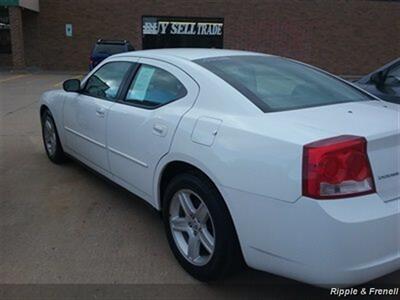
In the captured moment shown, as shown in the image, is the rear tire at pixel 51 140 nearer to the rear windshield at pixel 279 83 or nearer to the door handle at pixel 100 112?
the door handle at pixel 100 112

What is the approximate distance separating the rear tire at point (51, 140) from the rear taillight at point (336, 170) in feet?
13.4

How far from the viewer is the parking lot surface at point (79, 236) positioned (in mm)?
3375

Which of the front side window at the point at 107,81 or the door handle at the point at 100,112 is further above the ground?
the front side window at the point at 107,81

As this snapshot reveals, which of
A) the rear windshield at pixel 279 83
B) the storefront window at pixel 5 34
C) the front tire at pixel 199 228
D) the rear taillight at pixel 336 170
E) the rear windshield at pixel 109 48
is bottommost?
the storefront window at pixel 5 34

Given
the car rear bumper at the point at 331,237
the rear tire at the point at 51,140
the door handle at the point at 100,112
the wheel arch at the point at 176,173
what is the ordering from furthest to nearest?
1. the rear tire at the point at 51,140
2. the door handle at the point at 100,112
3. the wheel arch at the point at 176,173
4. the car rear bumper at the point at 331,237

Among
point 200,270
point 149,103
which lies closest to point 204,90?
point 149,103

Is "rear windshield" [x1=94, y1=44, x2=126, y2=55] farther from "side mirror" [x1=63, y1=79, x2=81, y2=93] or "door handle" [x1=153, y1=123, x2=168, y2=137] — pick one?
"door handle" [x1=153, y1=123, x2=168, y2=137]

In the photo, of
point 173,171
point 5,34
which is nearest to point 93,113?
point 173,171

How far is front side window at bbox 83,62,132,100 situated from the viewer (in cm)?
454

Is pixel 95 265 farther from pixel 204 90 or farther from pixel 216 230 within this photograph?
pixel 204 90

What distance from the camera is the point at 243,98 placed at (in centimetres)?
317

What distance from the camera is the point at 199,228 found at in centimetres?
330

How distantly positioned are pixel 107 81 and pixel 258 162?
252cm

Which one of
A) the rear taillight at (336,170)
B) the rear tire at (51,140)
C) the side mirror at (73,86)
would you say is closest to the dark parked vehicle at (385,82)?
the rear taillight at (336,170)
